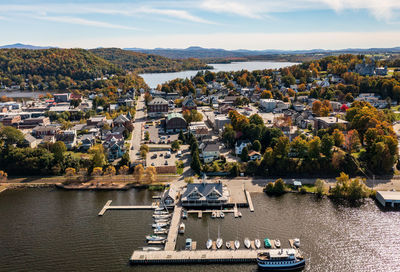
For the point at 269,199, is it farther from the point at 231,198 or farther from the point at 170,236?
the point at 170,236

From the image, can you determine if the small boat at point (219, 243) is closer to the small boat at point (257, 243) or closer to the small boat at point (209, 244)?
the small boat at point (209, 244)

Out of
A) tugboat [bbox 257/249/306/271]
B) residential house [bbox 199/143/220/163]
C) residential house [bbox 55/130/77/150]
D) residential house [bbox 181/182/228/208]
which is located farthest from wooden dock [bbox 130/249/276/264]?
Answer: residential house [bbox 55/130/77/150]

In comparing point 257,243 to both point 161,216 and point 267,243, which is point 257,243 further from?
point 161,216

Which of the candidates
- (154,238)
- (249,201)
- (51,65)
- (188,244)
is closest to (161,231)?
(154,238)

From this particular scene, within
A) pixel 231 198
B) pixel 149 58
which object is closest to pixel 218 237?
pixel 231 198

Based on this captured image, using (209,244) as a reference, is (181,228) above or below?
above

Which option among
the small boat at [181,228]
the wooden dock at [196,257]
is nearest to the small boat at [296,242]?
the wooden dock at [196,257]
